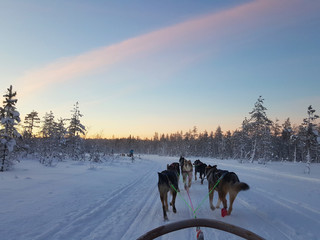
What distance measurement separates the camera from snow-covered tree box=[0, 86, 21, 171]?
15.1m

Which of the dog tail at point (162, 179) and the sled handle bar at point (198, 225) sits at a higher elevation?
the sled handle bar at point (198, 225)

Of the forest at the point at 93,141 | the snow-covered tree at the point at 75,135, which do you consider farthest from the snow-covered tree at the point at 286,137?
the snow-covered tree at the point at 75,135

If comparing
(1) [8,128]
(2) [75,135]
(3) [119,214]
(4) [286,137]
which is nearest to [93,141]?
(2) [75,135]

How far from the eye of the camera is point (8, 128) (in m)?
16.2

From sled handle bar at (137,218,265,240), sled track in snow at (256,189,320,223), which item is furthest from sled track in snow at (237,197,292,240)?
sled handle bar at (137,218,265,240)

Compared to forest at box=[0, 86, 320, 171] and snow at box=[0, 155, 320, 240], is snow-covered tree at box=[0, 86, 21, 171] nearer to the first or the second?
forest at box=[0, 86, 320, 171]

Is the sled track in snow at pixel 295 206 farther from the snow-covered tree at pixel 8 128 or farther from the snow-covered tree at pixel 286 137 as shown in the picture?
the snow-covered tree at pixel 286 137

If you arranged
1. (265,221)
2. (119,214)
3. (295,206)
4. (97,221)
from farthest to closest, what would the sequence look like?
(295,206) → (119,214) → (265,221) → (97,221)

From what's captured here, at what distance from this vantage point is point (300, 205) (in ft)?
23.5

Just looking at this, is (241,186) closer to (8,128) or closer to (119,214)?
(119,214)

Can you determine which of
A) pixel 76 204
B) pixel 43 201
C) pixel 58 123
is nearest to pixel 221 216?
pixel 76 204

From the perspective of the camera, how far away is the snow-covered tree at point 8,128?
15.1 m

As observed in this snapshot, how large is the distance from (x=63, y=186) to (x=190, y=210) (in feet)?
19.7

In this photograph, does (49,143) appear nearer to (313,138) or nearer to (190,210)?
(190,210)
